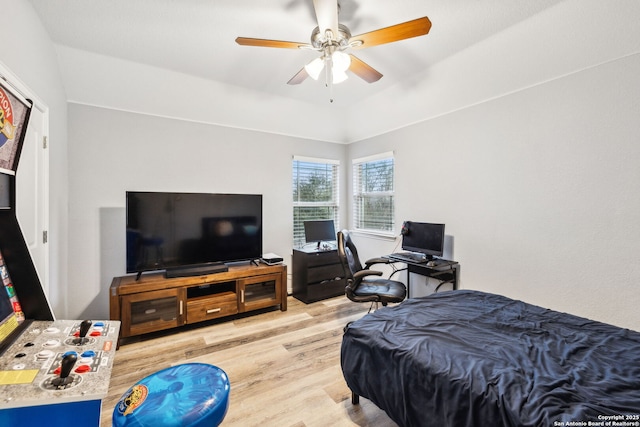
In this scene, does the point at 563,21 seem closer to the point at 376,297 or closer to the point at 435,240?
the point at 435,240

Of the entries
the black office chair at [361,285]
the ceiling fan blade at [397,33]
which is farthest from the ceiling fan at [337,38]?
the black office chair at [361,285]

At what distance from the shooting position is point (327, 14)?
5.95ft

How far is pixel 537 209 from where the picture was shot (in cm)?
259

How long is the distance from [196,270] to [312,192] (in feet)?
6.95

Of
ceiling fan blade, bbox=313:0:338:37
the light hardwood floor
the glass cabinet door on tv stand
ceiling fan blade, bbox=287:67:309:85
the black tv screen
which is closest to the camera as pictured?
ceiling fan blade, bbox=313:0:338:37

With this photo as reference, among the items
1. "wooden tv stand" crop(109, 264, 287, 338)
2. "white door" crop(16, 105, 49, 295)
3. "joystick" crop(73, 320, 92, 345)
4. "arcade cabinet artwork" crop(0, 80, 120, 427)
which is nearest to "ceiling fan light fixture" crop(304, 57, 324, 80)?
"arcade cabinet artwork" crop(0, 80, 120, 427)

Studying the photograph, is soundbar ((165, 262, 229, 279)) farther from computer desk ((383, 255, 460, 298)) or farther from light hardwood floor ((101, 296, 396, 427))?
computer desk ((383, 255, 460, 298))

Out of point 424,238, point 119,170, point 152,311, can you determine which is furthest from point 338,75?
point 152,311

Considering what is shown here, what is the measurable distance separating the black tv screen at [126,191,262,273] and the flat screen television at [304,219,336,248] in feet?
2.58

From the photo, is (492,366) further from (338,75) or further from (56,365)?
(338,75)

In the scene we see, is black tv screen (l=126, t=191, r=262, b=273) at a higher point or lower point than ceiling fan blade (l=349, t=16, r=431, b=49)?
lower

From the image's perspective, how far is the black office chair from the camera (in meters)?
2.86

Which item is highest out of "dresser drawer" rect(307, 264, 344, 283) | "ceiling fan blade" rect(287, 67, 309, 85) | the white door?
"ceiling fan blade" rect(287, 67, 309, 85)

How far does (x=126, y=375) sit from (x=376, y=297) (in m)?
2.22
